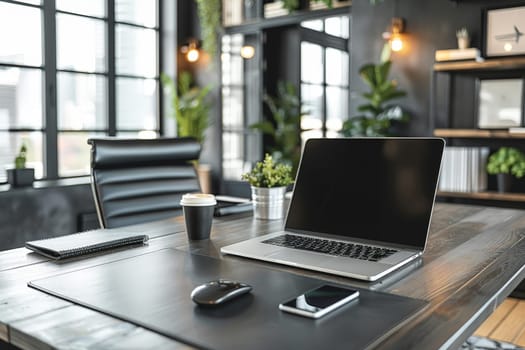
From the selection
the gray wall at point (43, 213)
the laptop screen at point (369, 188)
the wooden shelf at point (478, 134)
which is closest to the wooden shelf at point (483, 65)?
the wooden shelf at point (478, 134)

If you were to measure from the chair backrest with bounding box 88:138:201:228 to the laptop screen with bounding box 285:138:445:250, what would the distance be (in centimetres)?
81

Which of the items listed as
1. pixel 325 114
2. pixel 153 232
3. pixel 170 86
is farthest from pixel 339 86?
pixel 153 232

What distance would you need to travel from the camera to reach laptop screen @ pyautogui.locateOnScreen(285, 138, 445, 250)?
1.27 metres

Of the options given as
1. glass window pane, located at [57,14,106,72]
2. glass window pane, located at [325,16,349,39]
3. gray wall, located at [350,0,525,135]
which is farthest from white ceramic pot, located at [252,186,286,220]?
glass window pane, located at [325,16,349,39]

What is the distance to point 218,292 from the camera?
905mm

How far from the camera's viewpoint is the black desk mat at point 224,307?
77 centimetres

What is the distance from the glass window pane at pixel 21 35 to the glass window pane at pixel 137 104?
81cm

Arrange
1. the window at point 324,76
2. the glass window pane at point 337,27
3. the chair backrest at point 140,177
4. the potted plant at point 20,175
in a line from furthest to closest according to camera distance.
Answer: the glass window pane at point 337,27 → the window at point 324,76 → the potted plant at point 20,175 → the chair backrest at point 140,177

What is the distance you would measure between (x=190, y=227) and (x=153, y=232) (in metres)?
0.17

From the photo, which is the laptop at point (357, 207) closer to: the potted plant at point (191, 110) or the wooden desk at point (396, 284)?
the wooden desk at point (396, 284)

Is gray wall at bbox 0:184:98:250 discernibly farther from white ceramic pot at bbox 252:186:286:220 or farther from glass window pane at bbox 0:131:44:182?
white ceramic pot at bbox 252:186:286:220

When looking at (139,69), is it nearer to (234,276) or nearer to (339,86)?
(339,86)

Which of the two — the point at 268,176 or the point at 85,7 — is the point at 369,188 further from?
the point at 85,7

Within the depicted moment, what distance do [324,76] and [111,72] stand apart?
A: 6.64 ft
